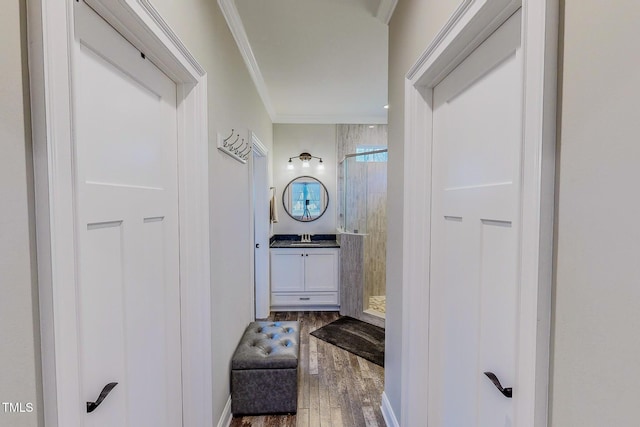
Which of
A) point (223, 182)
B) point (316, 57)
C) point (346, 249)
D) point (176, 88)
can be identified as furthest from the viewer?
point (346, 249)

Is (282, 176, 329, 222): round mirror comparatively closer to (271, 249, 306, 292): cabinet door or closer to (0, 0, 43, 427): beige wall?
(271, 249, 306, 292): cabinet door

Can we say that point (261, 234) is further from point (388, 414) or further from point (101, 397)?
point (101, 397)

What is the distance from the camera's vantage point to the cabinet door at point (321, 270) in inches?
158

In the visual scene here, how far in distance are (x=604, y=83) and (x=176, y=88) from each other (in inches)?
60.0

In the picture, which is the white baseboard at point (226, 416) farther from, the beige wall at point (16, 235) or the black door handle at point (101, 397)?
the beige wall at point (16, 235)

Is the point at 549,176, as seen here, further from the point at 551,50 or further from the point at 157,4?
the point at 157,4

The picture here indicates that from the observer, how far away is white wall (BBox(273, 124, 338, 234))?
14.9 ft

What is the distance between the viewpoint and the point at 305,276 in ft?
13.3

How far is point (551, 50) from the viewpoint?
630mm

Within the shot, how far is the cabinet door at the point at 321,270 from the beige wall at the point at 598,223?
11.2ft

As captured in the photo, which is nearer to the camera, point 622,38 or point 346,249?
point 622,38

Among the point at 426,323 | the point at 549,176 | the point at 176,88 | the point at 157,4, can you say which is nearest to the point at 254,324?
the point at 426,323

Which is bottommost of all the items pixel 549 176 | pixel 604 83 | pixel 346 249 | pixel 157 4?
pixel 346 249

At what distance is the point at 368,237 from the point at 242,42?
252 cm
